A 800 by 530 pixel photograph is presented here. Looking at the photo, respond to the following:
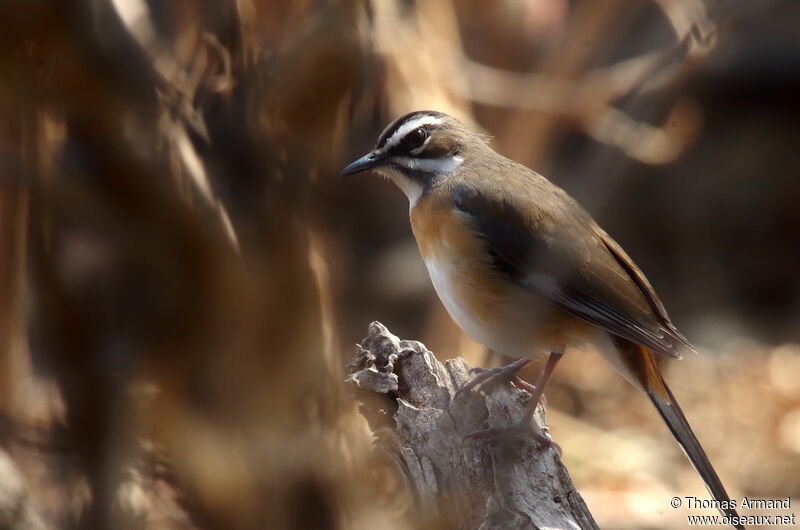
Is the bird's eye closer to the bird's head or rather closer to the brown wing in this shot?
the bird's head

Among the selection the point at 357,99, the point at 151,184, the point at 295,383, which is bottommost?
the point at 295,383

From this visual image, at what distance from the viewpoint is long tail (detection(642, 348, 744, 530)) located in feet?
11.7

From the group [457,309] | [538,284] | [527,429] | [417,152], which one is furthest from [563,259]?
[417,152]

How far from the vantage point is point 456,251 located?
3.78 meters

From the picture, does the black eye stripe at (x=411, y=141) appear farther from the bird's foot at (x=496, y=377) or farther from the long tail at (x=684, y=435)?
the long tail at (x=684, y=435)

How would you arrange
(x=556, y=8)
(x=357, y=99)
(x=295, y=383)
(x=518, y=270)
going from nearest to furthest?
1. (x=295, y=383)
2. (x=357, y=99)
3. (x=518, y=270)
4. (x=556, y=8)

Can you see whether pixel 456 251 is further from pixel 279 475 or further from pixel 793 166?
pixel 793 166

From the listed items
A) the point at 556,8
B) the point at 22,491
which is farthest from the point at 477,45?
the point at 22,491

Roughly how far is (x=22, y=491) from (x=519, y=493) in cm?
166

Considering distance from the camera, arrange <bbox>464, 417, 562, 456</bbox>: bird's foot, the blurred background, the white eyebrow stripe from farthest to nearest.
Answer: the white eyebrow stripe, <bbox>464, 417, 562, 456</bbox>: bird's foot, the blurred background

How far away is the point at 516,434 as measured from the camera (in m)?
3.51

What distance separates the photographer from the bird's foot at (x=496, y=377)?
3613 mm

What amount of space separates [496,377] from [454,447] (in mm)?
444

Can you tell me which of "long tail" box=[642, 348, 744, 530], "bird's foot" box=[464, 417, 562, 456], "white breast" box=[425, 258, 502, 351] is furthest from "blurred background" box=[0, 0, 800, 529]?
"long tail" box=[642, 348, 744, 530]
